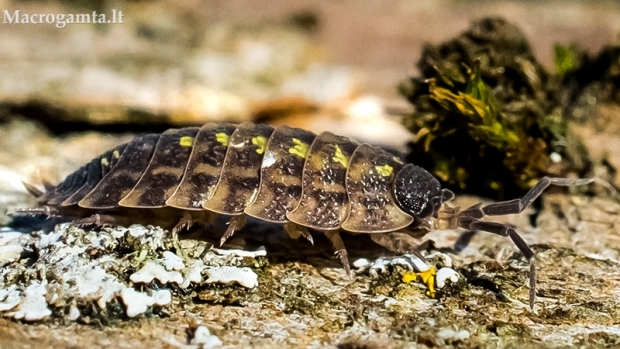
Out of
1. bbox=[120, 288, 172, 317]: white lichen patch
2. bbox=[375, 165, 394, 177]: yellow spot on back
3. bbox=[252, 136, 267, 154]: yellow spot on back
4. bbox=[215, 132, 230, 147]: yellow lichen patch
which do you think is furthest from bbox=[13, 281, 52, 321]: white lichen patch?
bbox=[375, 165, 394, 177]: yellow spot on back

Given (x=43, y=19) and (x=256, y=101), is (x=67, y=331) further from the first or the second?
(x=43, y=19)

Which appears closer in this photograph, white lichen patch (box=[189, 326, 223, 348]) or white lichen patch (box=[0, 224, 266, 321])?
white lichen patch (box=[189, 326, 223, 348])

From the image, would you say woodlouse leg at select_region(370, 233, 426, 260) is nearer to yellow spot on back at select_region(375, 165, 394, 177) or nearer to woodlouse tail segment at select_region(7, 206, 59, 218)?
yellow spot on back at select_region(375, 165, 394, 177)

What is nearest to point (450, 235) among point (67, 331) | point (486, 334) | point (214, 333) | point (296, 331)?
point (486, 334)

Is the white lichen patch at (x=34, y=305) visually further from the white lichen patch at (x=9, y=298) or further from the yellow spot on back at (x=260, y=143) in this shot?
the yellow spot on back at (x=260, y=143)

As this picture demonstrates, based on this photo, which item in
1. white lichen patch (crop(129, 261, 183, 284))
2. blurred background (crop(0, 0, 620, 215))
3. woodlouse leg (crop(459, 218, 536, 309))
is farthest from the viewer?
blurred background (crop(0, 0, 620, 215))

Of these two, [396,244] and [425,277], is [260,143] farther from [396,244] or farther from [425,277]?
[425,277]

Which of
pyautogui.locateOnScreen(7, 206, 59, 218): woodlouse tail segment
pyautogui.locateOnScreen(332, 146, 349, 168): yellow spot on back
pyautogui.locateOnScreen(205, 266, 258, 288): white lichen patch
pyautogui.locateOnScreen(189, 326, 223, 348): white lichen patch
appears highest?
pyautogui.locateOnScreen(332, 146, 349, 168): yellow spot on back
